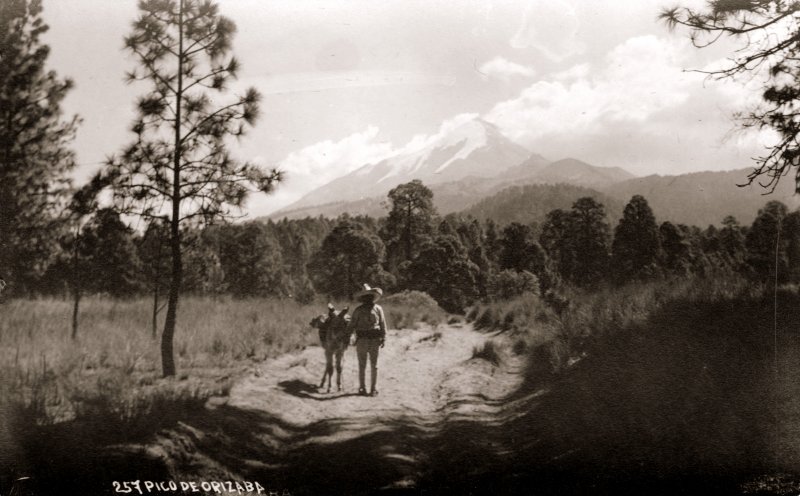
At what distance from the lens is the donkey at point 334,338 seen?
330 inches

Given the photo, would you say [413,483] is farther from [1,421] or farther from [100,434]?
[1,421]

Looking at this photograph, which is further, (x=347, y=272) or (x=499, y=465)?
(x=347, y=272)

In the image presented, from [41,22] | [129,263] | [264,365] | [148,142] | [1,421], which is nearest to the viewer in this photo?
[1,421]

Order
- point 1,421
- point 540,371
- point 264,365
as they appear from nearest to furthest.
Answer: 1. point 1,421
2. point 540,371
3. point 264,365

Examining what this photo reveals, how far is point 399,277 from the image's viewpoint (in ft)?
128

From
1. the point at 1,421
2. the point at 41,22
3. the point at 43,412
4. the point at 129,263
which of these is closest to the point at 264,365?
the point at 43,412

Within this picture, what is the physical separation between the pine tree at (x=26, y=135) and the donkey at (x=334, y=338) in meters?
4.83

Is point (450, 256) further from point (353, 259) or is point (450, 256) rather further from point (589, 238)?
point (589, 238)

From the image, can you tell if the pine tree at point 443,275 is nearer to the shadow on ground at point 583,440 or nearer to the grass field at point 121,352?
the grass field at point 121,352

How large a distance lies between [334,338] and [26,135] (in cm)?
563

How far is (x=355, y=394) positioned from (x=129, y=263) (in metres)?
37.6

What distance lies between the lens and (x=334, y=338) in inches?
333

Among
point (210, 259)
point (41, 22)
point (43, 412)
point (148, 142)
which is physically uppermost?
point (41, 22)

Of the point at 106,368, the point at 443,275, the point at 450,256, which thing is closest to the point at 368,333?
the point at 106,368
